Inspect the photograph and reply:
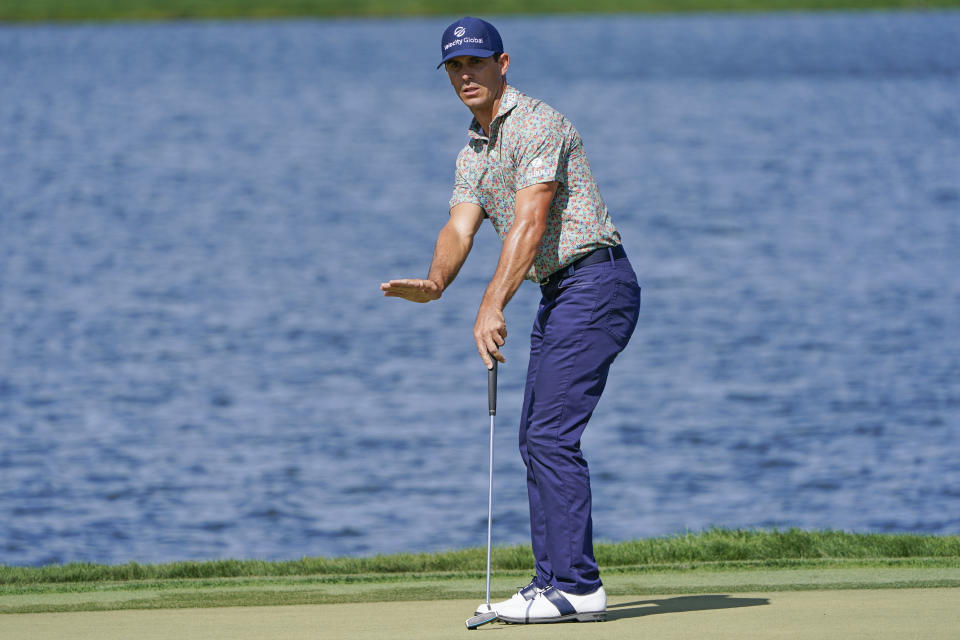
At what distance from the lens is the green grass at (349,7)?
10925 centimetres

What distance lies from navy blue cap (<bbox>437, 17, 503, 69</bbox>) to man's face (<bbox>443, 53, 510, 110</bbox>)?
0.04 m

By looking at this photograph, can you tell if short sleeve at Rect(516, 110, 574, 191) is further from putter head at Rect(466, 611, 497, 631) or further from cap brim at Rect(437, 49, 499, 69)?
putter head at Rect(466, 611, 497, 631)

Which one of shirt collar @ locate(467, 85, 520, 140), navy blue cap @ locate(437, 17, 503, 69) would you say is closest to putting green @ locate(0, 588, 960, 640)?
shirt collar @ locate(467, 85, 520, 140)

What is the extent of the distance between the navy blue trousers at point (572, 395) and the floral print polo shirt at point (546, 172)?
11 centimetres

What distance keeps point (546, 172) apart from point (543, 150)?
0.10 m

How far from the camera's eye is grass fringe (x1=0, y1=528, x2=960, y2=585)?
751cm

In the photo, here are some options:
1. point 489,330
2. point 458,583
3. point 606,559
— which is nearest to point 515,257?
point 489,330

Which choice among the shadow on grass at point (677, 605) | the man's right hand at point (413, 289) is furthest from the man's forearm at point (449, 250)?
the shadow on grass at point (677, 605)

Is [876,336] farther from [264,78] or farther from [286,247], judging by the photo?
[264,78]

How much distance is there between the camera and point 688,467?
53.0 feet

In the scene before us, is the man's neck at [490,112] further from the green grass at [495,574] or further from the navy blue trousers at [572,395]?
the green grass at [495,574]

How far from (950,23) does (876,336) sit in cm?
9193

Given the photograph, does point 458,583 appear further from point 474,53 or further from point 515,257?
point 474,53

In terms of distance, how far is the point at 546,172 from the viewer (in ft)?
19.4
